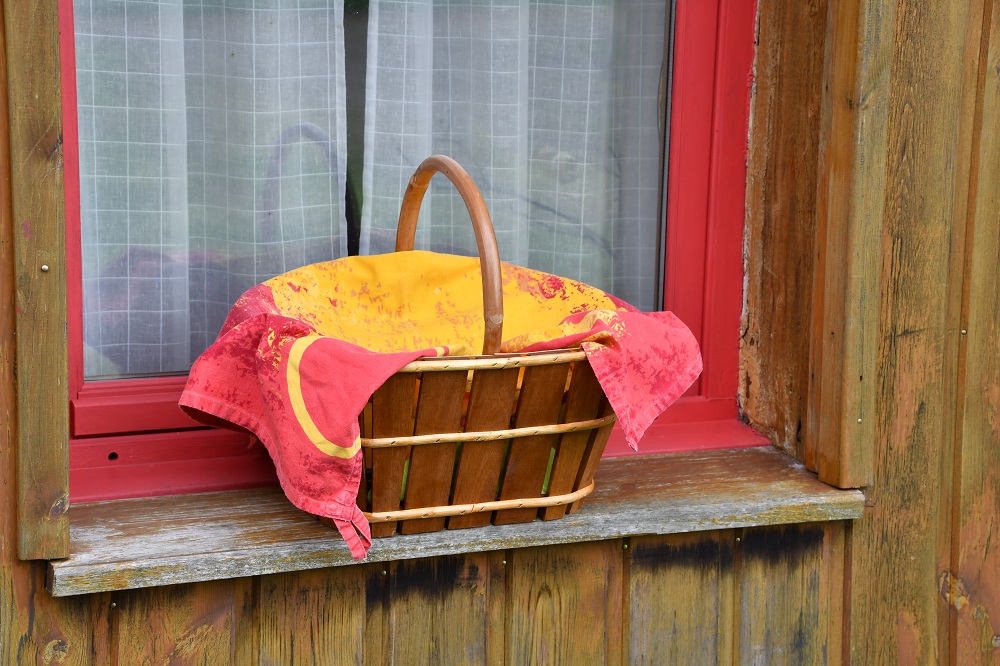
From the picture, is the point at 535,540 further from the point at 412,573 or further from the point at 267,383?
the point at 267,383

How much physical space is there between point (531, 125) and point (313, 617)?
0.88 m

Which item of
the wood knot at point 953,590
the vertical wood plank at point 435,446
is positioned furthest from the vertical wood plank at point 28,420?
the wood knot at point 953,590

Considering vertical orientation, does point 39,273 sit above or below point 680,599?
above

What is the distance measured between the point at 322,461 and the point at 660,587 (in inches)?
24.9

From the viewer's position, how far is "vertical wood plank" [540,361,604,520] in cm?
124

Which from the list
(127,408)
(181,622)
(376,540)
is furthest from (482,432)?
(127,408)

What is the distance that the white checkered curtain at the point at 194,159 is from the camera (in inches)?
57.6

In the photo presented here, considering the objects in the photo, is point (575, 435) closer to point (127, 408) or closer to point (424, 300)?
point (424, 300)

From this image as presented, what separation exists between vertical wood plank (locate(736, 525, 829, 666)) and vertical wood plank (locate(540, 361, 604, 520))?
1.23ft

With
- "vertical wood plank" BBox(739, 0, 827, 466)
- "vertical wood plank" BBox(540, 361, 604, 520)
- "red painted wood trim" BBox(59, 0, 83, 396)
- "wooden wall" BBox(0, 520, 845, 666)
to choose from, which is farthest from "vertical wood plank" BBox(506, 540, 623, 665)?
"red painted wood trim" BBox(59, 0, 83, 396)

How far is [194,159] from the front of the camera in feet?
4.96

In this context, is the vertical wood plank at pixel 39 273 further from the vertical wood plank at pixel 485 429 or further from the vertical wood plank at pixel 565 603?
the vertical wood plank at pixel 565 603

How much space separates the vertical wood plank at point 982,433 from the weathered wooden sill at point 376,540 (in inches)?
9.4

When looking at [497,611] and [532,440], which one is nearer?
[532,440]
